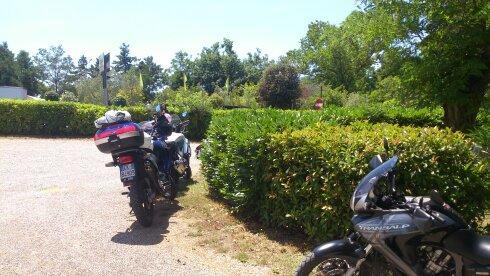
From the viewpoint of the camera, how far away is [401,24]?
9.53 metres

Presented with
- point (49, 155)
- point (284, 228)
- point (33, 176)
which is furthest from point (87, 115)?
point (284, 228)

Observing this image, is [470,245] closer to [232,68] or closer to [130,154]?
[130,154]

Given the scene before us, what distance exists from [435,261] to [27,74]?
79671 mm

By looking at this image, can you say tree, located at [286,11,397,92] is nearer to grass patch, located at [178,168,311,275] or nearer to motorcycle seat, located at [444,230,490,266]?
grass patch, located at [178,168,311,275]

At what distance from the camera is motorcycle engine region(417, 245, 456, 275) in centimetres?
281

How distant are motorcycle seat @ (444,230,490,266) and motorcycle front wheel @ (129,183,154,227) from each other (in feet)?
11.8

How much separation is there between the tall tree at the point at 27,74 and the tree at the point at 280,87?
53.7 m

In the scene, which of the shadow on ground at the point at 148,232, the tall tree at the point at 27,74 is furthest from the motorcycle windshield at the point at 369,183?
the tall tree at the point at 27,74

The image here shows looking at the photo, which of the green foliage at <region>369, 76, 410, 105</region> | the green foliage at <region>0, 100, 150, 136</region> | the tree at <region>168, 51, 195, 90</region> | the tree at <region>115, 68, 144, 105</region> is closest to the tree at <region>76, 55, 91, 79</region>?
the tree at <region>168, 51, 195, 90</region>

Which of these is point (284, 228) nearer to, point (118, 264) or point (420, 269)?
point (118, 264)

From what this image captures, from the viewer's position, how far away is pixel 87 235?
5.14 m

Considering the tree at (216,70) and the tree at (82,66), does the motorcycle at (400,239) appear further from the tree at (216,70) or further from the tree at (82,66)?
the tree at (82,66)

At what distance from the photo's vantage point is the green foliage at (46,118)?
54.7 feet

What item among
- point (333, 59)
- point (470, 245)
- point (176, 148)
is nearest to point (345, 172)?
point (470, 245)
